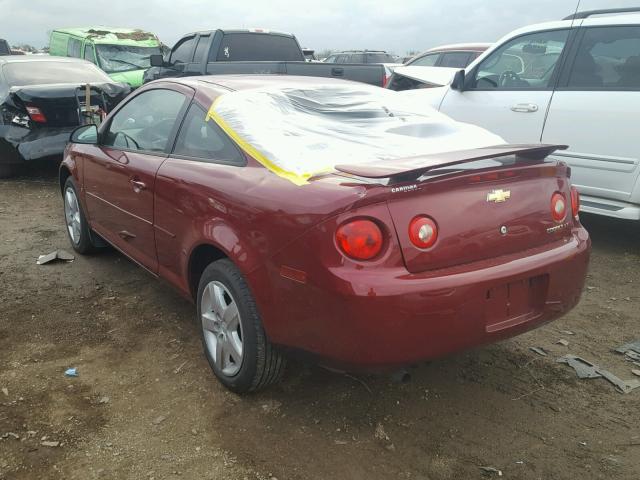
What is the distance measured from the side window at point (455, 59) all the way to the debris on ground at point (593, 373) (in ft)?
28.5

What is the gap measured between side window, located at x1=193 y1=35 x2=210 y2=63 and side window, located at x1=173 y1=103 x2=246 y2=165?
645 centimetres

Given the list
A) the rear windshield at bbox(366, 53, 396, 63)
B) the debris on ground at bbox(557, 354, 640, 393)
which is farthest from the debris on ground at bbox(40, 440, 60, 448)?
the rear windshield at bbox(366, 53, 396, 63)

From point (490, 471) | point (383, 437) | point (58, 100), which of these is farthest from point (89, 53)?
point (490, 471)

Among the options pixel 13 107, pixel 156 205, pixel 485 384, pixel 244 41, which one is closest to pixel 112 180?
pixel 156 205

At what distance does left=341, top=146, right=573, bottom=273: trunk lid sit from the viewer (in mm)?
2244

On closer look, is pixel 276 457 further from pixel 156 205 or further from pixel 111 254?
pixel 111 254

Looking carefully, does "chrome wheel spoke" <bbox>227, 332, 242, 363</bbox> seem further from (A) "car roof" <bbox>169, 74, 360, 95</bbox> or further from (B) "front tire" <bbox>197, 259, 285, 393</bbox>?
(A) "car roof" <bbox>169, 74, 360, 95</bbox>

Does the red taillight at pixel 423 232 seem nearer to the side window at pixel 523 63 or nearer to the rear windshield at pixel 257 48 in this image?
the side window at pixel 523 63

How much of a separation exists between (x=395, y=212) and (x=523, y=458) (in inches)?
46.1

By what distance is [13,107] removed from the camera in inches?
272

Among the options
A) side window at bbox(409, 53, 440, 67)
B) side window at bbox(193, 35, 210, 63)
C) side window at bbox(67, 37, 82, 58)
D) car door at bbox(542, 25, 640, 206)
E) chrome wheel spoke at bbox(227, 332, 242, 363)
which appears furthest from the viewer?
side window at bbox(67, 37, 82, 58)

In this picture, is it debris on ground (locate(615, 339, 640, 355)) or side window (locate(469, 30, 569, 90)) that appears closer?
debris on ground (locate(615, 339, 640, 355))

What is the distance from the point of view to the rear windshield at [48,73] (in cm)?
728

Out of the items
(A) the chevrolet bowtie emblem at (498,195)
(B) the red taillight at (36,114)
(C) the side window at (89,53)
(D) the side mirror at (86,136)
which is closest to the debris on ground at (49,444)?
(A) the chevrolet bowtie emblem at (498,195)
